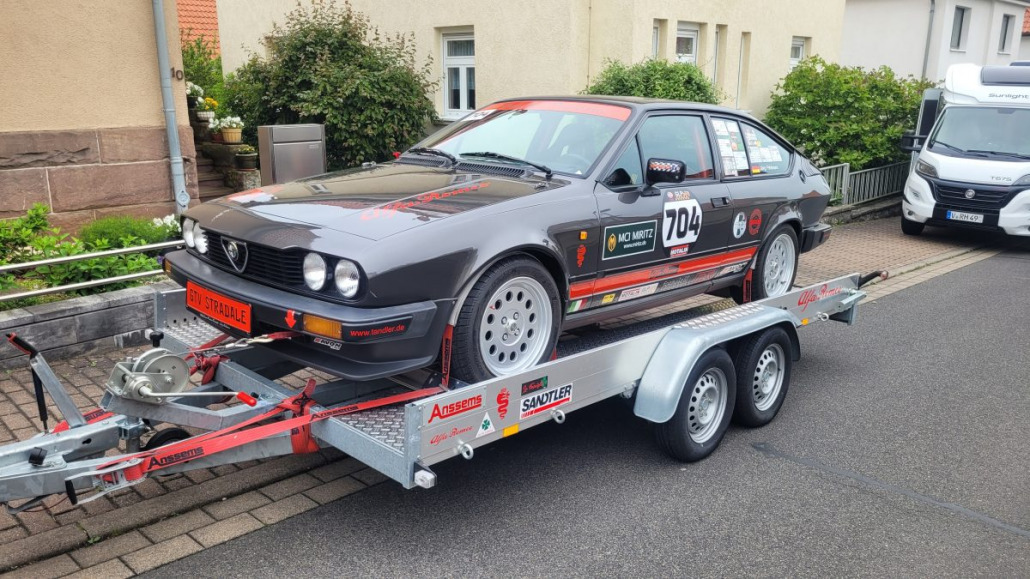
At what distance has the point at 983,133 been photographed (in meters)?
12.4

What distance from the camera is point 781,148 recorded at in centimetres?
655

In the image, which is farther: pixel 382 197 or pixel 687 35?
pixel 687 35

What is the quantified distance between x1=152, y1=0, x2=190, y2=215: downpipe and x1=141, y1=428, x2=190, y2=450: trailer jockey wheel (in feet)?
16.5

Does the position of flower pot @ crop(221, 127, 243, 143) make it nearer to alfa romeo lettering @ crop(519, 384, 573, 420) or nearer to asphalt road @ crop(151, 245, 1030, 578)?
asphalt road @ crop(151, 245, 1030, 578)

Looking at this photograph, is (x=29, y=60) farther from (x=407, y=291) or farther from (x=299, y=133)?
(x=407, y=291)

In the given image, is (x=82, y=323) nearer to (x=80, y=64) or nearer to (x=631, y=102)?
(x=80, y=64)

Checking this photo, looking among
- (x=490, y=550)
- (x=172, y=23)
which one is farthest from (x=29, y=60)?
(x=490, y=550)

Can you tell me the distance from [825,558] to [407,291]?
2.28m

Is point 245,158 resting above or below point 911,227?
above

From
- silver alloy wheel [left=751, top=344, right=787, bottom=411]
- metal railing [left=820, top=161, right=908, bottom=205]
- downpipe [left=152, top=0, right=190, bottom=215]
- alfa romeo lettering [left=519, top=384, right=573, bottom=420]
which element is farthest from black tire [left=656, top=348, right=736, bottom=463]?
metal railing [left=820, top=161, right=908, bottom=205]

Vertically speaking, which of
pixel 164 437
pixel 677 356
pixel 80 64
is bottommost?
pixel 164 437

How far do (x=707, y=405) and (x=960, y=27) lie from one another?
2336cm

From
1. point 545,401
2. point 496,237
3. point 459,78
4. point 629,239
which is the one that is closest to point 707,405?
point 629,239

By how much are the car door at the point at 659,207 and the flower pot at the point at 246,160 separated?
737 centimetres
